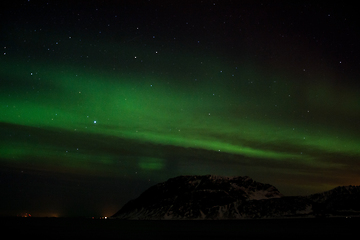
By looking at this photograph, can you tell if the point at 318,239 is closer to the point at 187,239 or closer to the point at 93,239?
the point at 187,239

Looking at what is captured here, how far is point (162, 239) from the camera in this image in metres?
81.4

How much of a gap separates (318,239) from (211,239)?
26.9 m

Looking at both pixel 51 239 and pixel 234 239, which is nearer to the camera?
pixel 51 239

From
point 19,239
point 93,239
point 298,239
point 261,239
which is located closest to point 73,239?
point 93,239

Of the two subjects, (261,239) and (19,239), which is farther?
(261,239)

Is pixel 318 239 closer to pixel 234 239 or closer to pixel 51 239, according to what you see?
pixel 234 239

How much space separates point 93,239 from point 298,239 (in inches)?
2020

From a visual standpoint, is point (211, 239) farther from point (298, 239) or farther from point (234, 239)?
point (298, 239)

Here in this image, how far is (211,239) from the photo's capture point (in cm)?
8350

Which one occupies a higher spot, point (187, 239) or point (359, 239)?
point (359, 239)

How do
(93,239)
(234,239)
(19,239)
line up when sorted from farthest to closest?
(234,239), (93,239), (19,239)

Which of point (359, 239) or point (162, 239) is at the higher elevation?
point (359, 239)

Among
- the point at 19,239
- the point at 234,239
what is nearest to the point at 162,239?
the point at 234,239

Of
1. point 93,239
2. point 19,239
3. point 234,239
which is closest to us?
point 19,239
